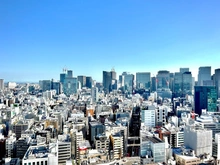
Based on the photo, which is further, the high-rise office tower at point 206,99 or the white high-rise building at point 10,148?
the high-rise office tower at point 206,99

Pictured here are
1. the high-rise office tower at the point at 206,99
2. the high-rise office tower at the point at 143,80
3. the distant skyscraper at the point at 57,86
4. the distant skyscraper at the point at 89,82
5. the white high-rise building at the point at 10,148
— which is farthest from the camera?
the distant skyscraper at the point at 89,82

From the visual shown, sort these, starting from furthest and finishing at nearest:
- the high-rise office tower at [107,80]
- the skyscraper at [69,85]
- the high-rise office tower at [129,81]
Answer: the high-rise office tower at [129,81], the high-rise office tower at [107,80], the skyscraper at [69,85]

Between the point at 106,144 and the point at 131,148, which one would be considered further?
the point at 131,148

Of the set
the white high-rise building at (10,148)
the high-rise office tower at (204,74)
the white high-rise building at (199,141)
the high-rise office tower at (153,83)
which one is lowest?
the white high-rise building at (10,148)

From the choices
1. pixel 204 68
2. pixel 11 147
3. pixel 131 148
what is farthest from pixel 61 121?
pixel 204 68

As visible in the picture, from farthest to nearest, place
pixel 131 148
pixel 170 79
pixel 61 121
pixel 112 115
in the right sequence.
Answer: pixel 170 79 → pixel 112 115 → pixel 61 121 → pixel 131 148

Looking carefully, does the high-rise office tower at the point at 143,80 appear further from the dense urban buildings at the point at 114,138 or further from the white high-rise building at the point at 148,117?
the white high-rise building at the point at 148,117

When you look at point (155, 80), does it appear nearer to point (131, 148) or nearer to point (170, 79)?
point (170, 79)

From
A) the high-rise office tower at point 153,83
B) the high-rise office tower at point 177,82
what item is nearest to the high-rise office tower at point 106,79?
the high-rise office tower at point 153,83
